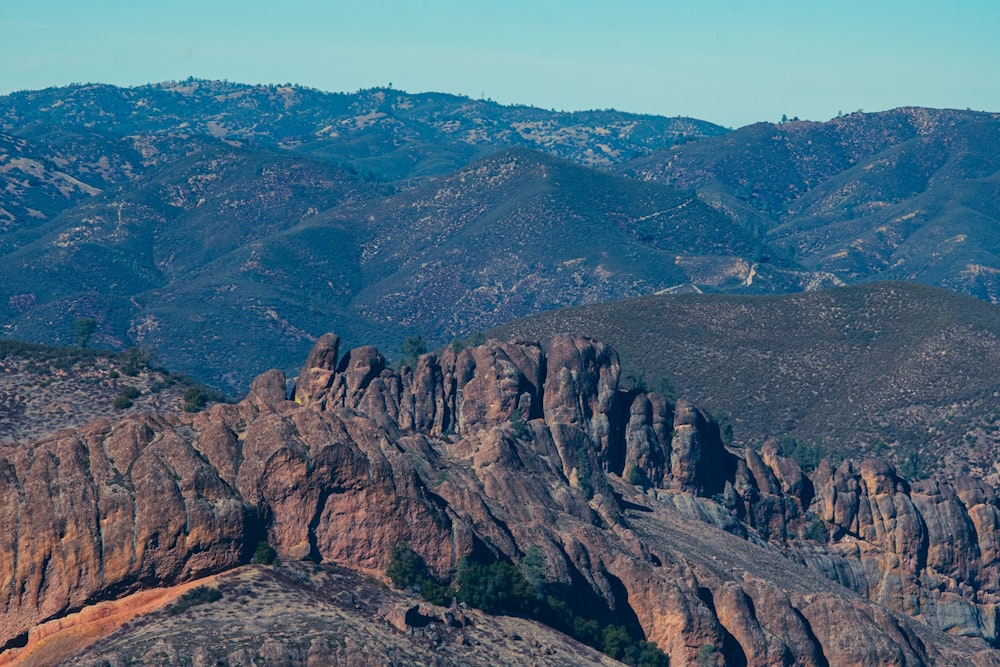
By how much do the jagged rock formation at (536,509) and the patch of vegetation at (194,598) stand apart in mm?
1794

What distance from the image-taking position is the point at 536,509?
114000 mm

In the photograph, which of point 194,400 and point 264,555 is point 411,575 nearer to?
point 264,555

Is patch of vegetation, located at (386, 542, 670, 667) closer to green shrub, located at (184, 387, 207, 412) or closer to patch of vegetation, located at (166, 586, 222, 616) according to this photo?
patch of vegetation, located at (166, 586, 222, 616)

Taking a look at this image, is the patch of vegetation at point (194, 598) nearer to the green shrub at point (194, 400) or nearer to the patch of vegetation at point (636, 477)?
the green shrub at point (194, 400)

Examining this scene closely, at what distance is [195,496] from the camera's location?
277 feet

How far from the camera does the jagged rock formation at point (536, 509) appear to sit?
82.1 m

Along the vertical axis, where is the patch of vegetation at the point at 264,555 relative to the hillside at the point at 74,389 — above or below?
above

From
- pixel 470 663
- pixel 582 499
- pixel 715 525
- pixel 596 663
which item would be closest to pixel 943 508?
pixel 715 525

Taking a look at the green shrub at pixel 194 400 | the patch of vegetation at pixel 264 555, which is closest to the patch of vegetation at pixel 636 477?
the green shrub at pixel 194 400

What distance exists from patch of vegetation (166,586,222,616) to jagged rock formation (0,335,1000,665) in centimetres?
179

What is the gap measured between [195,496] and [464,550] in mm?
18002

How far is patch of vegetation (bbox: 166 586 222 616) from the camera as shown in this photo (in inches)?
3125

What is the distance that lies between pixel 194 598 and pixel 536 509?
125 ft

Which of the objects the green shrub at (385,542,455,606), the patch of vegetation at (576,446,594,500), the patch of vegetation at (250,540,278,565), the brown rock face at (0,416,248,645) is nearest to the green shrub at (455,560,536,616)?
the green shrub at (385,542,455,606)
